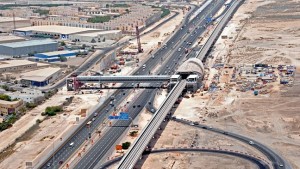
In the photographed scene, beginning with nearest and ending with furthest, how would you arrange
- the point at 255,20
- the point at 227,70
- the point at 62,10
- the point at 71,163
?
1. the point at 71,163
2. the point at 227,70
3. the point at 255,20
4. the point at 62,10

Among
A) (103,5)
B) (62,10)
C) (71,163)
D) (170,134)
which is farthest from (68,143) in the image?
(103,5)

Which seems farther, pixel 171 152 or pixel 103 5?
pixel 103 5

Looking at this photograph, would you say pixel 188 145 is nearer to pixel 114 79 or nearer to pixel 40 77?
pixel 114 79

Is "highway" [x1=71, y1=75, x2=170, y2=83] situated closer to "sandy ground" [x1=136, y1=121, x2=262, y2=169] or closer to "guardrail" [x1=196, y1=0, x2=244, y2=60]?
"guardrail" [x1=196, y1=0, x2=244, y2=60]

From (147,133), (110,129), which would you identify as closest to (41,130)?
(110,129)

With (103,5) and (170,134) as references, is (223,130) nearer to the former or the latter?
(170,134)

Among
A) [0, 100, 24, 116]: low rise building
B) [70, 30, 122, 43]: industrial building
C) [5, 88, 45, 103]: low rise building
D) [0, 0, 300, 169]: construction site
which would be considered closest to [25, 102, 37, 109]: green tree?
[5, 88, 45, 103]: low rise building

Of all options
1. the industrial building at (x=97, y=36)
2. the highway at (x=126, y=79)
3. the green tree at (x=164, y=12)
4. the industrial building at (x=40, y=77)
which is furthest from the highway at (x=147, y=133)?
the green tree at (x=164, y=12)
